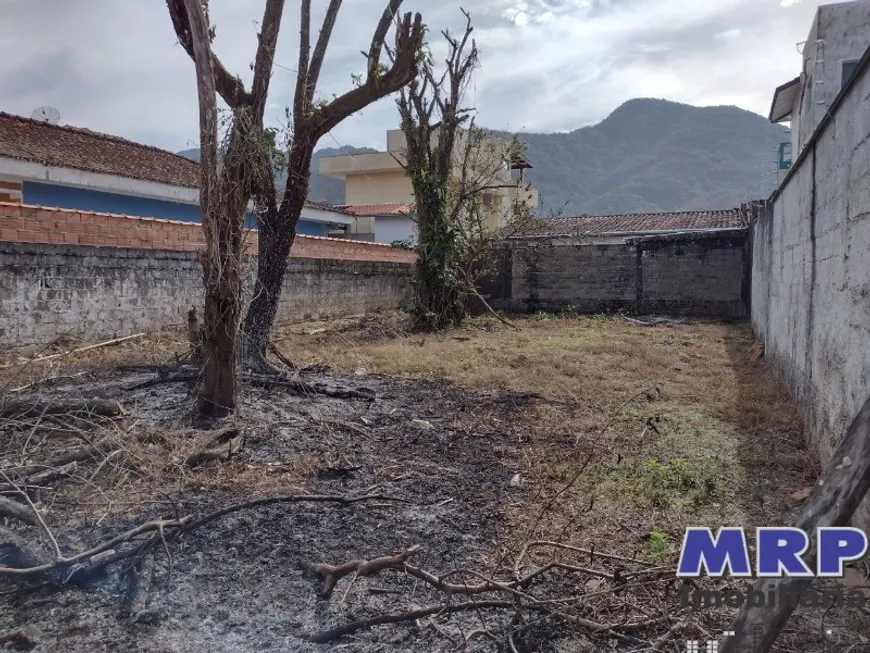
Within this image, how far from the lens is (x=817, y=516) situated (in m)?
1.63

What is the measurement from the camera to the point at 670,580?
2119 mm

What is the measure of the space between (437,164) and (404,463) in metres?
8.09

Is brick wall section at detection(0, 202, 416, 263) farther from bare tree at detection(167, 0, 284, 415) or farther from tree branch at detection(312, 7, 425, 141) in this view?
tree branch at detection(312, 7, 425, 141)

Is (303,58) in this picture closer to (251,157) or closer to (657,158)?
(251,157)

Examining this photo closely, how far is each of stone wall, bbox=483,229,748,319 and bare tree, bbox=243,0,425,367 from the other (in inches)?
351

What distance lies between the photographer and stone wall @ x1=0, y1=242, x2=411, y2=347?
247 inches

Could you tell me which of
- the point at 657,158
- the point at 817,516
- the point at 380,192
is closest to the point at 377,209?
the point at 380,192

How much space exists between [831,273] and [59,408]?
14.8ft

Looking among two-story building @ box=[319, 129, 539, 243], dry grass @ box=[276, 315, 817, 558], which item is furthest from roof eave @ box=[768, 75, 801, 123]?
dry grass @ box=[276, 315, 817, 558]

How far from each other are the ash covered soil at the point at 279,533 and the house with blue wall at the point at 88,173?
9757 millimetres

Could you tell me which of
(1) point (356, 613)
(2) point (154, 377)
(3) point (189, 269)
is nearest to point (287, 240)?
(2) point (154, 377)

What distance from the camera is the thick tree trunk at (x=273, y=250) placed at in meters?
5.56

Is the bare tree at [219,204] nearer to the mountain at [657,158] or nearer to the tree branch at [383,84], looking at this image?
the tree branch at [383,84]

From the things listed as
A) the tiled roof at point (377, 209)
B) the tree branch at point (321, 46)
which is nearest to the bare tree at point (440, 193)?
the tree branch at point (321, 46)
